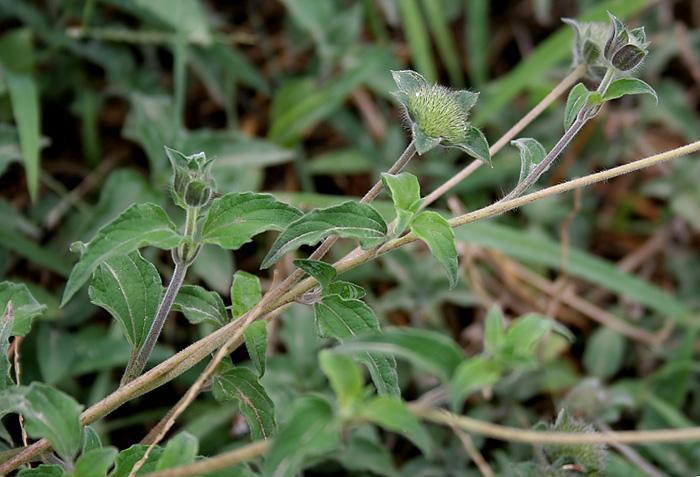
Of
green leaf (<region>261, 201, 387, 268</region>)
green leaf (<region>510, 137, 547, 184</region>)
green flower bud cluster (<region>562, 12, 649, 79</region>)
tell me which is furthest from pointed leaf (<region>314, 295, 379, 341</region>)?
green flower bud cluster (<region>562, 12, 649, 79</region>)

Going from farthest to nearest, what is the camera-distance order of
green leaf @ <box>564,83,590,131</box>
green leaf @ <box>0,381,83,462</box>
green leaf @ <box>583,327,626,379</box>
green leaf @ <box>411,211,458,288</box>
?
green leaf @ <box>583,327,626,379</box> → green leaf @ <box>564,83,590,131</box> → green leaf @ <box>411,211,458,288</box> → green leaf @ <box>0,381,83,462</box>

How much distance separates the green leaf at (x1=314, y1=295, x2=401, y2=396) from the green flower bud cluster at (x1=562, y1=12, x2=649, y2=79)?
0.64m

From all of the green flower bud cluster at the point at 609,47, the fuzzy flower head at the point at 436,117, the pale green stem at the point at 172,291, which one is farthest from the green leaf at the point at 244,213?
the green flower bud cluster at the point at 609,47

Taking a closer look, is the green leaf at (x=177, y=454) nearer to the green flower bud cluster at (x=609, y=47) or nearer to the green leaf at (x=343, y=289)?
the green leaf at (x=343, y=289)

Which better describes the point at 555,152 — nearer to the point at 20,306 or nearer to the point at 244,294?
the point at 244,294

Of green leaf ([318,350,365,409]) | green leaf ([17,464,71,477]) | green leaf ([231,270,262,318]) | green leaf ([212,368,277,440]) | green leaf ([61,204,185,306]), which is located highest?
→ green leaf ([61,204,185,306])

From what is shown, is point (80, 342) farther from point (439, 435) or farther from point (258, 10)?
point (258, 10)

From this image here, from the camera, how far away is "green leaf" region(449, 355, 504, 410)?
71 cm

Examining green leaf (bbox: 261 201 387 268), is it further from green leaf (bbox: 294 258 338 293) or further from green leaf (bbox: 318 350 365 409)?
green leaf (bbox: 318 350 365 409)

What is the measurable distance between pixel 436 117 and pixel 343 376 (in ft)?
1.71

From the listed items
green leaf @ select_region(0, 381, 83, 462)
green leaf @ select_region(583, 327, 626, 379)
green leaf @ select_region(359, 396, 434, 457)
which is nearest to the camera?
green leaf @ select_region(359, 396, 434, 457)

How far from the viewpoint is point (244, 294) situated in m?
1.17

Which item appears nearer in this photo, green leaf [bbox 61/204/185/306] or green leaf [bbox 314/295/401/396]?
green leaf [bbox 61/204/185/306]

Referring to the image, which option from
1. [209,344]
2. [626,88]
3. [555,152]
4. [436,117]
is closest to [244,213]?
[209,344]
